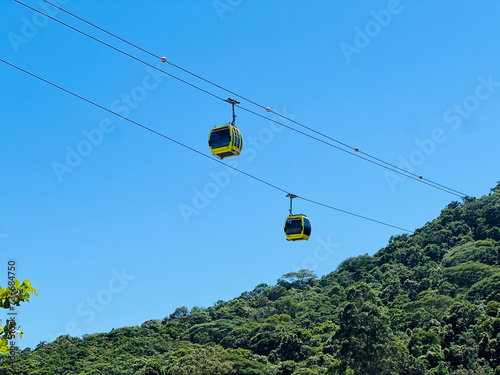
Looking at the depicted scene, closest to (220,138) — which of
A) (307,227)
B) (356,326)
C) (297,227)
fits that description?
(297,227)

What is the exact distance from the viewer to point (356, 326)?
50.3m

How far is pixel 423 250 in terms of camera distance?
11175 cm

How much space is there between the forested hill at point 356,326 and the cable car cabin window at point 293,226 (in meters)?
20.4

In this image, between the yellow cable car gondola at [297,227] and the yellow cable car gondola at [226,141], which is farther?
the yellow cable car gondola at [297,227]

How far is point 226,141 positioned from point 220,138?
1.20 ft

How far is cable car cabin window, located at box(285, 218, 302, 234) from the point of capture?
3219cm

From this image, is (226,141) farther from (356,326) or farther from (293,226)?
(356,326)

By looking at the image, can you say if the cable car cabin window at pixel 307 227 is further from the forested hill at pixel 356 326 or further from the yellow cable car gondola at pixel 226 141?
the forested hill at pixel 356 326

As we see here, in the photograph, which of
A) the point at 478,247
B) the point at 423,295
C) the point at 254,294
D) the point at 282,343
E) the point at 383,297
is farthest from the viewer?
the point at 254,294

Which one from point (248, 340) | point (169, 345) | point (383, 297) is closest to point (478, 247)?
point (383, 297)

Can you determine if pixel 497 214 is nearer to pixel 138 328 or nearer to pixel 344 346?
pixel 138 328

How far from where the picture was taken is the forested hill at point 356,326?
50.8 metres

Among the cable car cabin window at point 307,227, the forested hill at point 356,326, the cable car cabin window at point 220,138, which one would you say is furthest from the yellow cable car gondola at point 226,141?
the forested hill at point 356,326

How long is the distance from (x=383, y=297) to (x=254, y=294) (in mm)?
52292
